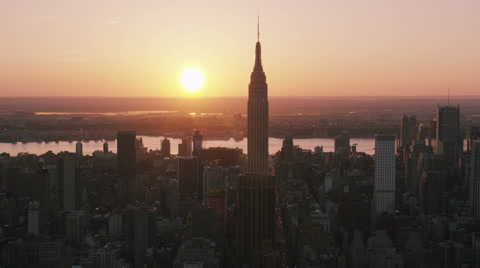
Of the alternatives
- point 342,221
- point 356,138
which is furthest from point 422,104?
point 342,221

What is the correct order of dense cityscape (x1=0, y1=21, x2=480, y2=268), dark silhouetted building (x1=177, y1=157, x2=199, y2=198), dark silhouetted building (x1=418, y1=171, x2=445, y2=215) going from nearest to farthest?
dense cityscape (x1=0, y1=21, x2=480, y2=268) < dark silhouetted building (x1=418, y1=171, x2=445, y2=215) < dark silhouetted building (x1=177, y1=157, x2=199, y2=198)

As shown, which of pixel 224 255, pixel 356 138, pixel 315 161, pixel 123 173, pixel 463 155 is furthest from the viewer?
pixel 356 138

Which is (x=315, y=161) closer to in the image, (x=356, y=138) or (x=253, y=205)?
(x=356, y=138)

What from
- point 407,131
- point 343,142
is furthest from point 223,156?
point 407,131

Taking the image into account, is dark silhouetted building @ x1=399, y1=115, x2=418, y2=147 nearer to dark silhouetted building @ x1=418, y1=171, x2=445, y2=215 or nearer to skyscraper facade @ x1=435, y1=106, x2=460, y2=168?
skyscraper facade @ x1=435, y1=106, x2=460, y2=168

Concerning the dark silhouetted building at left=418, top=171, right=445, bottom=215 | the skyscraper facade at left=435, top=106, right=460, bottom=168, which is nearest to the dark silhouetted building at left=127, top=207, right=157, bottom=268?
the dark silhouetted building at left=418, top=171, right=445, bottom=215

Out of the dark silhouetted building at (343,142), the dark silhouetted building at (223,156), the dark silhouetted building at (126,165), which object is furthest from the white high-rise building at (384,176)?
the dark silhouetted building at (343,142)
